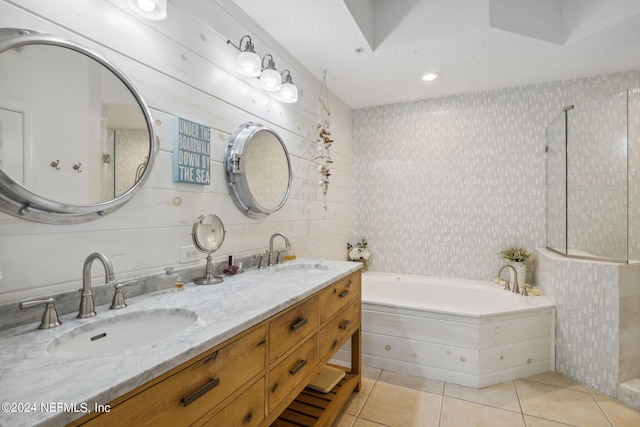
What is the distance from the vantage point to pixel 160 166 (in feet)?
4.36

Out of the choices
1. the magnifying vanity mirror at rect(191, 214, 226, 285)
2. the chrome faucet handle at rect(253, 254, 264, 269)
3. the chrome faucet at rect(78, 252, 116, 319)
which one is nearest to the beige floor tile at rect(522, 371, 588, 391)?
the chrome faucet handle at rect(253, 254, 264, 269)

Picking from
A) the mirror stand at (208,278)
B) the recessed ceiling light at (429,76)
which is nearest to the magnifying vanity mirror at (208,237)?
the mirror stand at (208,278)

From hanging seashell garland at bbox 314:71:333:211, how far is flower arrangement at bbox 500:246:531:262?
67.4 inches

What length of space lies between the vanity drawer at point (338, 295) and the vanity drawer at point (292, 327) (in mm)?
92

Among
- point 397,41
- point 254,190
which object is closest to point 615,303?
point 397,41

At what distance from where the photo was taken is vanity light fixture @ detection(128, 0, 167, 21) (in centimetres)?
118

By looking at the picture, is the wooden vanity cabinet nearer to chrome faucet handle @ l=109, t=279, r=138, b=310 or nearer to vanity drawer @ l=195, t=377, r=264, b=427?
vanity drawer @ l=195, t=377, r=264, b=427

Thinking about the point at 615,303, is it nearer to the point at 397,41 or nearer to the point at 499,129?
the point at 499,129

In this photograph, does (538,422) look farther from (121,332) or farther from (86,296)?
(86,296)

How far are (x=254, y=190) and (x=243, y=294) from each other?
30.3 inches

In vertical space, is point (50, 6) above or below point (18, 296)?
above

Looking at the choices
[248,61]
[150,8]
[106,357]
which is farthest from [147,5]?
[106,357]

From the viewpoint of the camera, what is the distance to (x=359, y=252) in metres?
3.40

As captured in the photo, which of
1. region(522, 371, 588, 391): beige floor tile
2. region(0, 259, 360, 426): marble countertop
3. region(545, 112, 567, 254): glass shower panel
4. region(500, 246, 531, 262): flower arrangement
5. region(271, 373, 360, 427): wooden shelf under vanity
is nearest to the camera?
region(0, 259, 360, 426): marble countertop
